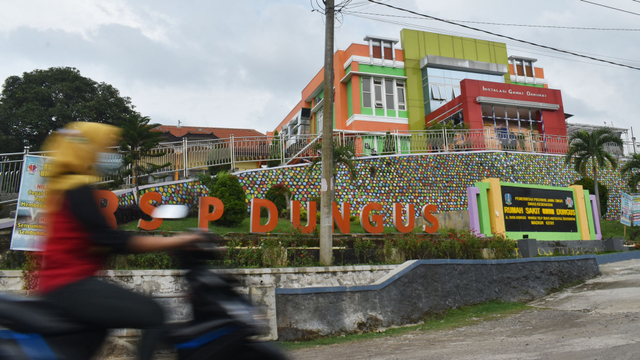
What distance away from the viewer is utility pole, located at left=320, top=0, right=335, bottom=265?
1010cm

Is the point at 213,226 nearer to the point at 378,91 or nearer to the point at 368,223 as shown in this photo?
the point at 368,223

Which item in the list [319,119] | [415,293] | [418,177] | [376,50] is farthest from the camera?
[319,119]

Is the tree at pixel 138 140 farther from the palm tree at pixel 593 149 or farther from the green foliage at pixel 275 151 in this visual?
the palm tree at pixel 593 149

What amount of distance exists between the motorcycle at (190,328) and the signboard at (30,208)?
6.37 metres

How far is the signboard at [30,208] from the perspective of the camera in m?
7.83

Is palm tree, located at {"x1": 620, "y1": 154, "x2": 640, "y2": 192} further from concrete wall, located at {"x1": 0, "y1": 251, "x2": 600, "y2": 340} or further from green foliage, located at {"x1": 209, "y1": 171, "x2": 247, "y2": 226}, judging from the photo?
green foliage, located at {"x1": 209, "y1": 171, "x2": 247, "y2": 226}

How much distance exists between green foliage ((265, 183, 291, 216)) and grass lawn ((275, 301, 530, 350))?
26.2 ft

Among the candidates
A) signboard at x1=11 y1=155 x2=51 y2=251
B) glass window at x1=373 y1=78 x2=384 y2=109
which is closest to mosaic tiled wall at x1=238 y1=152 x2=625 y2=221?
signboard at x1=11 y1=155 x2=51 y2=251

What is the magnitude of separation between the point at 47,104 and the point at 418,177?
2541cm

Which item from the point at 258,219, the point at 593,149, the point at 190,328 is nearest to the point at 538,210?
the point at 593,149

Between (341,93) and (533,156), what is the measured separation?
12.2m

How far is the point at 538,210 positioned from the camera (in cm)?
1523

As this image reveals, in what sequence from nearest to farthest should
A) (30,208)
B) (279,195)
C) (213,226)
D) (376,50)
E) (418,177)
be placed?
(30,208)
(213,226)
(279,195)
(418,177)
(376,50)

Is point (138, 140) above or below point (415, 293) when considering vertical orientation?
above
